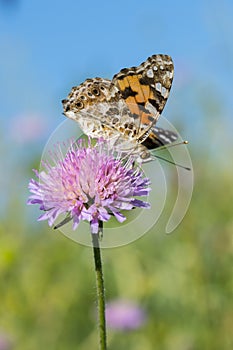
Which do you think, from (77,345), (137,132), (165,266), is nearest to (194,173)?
(165,266)

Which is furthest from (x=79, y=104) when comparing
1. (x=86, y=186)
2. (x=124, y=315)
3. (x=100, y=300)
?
(x=124, y=315)

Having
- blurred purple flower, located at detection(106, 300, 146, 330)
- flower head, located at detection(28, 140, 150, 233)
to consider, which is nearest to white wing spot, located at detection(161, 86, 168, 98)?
flower head, located at detection(28, 140, 150, 233)

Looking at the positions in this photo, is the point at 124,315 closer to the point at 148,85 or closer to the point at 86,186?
the point at 148,85

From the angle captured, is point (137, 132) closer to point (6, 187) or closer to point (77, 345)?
point (77, 345)

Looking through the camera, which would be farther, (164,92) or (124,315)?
(124,315)

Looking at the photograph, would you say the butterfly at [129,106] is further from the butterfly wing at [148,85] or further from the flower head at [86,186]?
the flower head at [86,186]

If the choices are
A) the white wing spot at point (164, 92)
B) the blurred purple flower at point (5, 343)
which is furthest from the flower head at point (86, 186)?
the blurred purple flower at point (5, 343)
